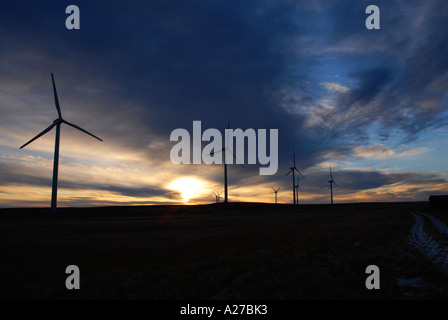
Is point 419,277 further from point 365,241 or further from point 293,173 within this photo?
point 293,173

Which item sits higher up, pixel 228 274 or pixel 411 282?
pixel 411 282

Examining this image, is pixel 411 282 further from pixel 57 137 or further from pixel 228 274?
pixel 57 137

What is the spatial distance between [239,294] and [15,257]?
17.8 m

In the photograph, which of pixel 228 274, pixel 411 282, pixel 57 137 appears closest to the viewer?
pixel 411 282

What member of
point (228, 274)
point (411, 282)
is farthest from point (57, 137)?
point (411, 282)

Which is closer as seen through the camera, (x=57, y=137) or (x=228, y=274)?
(x=228, y=274)

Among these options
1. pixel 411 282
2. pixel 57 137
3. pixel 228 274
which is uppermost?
pixel 57 137

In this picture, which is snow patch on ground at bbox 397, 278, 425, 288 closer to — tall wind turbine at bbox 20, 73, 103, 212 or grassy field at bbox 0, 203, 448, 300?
grassy field at bbox 0, 203, 448, 300

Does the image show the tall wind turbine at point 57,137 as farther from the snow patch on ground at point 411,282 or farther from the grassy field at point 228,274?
the snow patch on ground at point 411,282

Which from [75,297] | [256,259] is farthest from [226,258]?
[75,297]

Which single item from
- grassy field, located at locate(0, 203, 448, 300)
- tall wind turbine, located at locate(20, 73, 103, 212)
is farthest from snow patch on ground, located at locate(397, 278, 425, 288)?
tall wind turbine, located at locate(20, 73, 103, 212)

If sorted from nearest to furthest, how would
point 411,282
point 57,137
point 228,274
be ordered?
point 411,282 → point 228,274 → point 57,137

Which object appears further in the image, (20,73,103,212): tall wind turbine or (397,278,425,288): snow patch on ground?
(20,73,103,212): tall wind turbine
